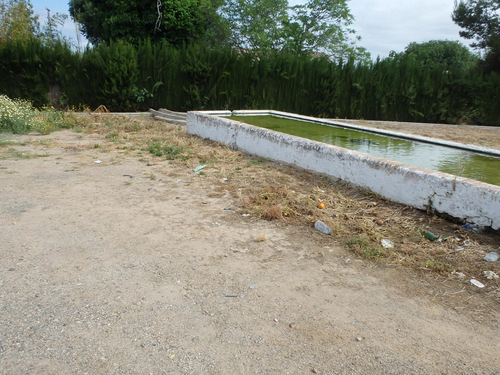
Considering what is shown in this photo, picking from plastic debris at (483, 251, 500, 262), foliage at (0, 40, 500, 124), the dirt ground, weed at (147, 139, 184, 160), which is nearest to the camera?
the dirt ground

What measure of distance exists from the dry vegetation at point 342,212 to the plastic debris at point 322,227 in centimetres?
6

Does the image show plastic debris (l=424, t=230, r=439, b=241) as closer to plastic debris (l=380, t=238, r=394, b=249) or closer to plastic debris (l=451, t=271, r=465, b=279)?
plastic debris (l=380, t=238, r=394, b=249)

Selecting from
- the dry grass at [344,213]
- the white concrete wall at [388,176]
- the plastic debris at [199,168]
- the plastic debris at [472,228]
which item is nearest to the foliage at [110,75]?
the dry grass at [344,213]

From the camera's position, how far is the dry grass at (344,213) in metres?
3.58

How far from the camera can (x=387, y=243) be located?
3824 millimetres

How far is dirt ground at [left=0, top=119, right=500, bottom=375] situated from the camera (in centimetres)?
229

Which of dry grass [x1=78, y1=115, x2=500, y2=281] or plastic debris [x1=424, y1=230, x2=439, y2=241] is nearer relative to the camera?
dry grass [x1=78, y1=115, x2=500, y2=281]

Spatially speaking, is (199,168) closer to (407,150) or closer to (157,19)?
(407,150)

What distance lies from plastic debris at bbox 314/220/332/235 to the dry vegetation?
6 cm

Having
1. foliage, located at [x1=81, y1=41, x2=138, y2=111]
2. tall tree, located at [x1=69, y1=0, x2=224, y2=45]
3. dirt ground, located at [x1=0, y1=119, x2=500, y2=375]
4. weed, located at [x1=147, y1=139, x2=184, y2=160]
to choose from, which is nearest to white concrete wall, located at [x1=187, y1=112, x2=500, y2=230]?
dirt ground, located at [x1=0, y1=119, x2=500, y2=375]

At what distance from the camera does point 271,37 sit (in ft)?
74.6

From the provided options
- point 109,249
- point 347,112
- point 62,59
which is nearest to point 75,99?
point 62,59

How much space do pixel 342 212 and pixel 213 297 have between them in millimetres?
2146

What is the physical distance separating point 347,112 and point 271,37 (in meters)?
9.09
